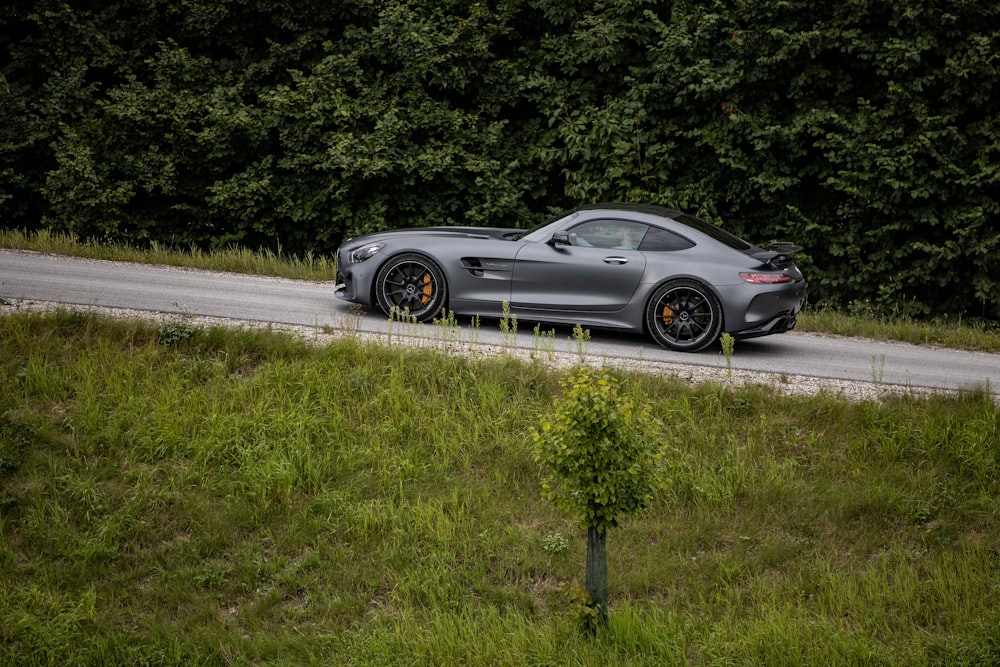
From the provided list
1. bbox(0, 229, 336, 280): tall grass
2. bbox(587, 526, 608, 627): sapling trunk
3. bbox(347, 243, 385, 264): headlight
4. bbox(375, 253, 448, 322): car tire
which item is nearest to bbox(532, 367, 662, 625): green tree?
bbox(587, 526, 608, 627): sapling trunk

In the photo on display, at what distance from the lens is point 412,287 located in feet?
35.0

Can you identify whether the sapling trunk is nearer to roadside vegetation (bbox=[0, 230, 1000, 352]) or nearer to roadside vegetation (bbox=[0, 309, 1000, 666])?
roadside vegetation (bbox=[0, 309, 1000, 666])

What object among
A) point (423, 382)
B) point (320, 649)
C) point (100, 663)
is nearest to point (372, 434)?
point (423, 382)

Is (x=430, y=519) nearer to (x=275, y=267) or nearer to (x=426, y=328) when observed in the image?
(x=426, y=328)

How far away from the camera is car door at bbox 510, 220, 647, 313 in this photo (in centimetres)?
1008

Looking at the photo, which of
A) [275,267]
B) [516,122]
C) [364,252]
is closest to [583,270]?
[364,252]

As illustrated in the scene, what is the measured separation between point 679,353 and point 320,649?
17.1ft

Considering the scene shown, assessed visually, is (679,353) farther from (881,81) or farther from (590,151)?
(881,81)

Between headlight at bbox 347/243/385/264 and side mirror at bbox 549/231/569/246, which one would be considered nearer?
side mirror at bbox 549/231/569/246

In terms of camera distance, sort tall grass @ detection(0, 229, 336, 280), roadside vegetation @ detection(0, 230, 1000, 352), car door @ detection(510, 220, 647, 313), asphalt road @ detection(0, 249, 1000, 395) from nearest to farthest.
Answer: asphalt road @ detection(0, 249, 1000, 395) < car door @ detection(510, 220, 647, 313) < roadside vegetation @ detection(0, 230, 1000, 352) < tall grass @ detection(0, 229, 336, 280)

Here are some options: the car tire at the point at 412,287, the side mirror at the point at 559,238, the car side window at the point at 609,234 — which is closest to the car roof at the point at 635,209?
the car side window at the point at 609,234

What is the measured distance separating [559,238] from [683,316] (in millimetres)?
1538

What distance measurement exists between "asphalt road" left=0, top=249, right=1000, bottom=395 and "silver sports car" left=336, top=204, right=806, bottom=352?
320 millimetres

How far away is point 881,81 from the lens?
16250mm
